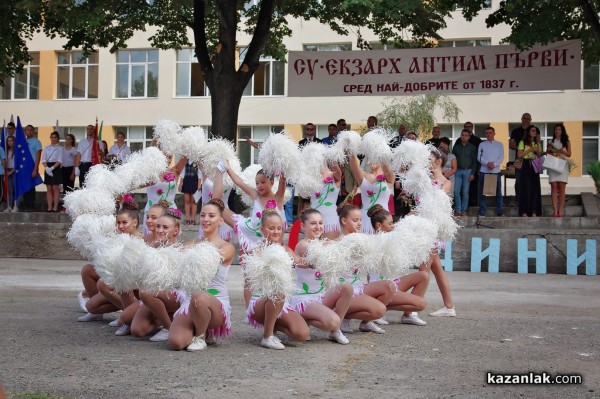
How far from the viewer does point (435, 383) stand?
18.0 feet

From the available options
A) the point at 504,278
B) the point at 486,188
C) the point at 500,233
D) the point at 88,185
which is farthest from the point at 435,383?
the point at 486,188

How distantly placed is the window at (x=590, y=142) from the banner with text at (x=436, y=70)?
17380 millimetres

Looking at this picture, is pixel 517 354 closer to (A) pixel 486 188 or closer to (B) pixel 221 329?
(B) pixel 221 329

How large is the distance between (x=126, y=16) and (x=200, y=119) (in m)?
17.3

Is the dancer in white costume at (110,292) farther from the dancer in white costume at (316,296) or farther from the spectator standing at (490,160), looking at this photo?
the spectator standing at (490,160)

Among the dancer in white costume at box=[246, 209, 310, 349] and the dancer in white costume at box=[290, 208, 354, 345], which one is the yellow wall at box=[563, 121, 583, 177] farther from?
the dancer in white costume at box=[246, 209, 310, 349]

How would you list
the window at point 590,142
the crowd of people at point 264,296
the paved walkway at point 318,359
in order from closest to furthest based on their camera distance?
1. the paved walkway at point 318,359
2. the crowd of people at point 264,296
3. the window at point 590,142

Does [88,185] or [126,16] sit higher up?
[126,16]

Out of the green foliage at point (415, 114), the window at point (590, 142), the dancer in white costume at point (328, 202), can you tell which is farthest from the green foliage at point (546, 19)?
the window at point (590, 142)

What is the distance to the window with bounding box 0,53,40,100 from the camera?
37.0 m

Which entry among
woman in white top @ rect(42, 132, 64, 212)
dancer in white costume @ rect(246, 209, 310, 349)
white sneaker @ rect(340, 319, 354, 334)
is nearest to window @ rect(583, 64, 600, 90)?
woman in white top @ rect(42, 132, 64, 212)

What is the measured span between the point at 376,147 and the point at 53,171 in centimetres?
1090

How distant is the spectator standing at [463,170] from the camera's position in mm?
15820

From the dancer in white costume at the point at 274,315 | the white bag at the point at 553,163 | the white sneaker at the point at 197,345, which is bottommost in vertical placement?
the white sneaker at the point at 197,345
